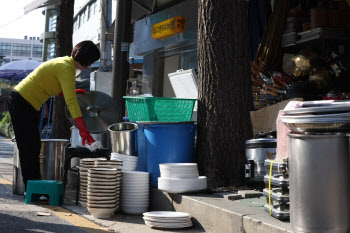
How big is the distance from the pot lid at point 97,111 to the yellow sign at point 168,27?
4247 mm

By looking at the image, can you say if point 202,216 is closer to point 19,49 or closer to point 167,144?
point 167,144

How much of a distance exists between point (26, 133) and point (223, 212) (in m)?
2.90

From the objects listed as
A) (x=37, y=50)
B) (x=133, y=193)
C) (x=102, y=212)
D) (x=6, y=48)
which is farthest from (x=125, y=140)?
(x=6, y=48)

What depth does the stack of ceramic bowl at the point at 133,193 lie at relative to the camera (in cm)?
567

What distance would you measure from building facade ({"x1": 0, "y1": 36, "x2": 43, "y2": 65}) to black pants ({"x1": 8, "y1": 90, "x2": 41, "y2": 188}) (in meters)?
129

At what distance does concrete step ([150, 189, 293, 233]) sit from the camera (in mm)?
3979

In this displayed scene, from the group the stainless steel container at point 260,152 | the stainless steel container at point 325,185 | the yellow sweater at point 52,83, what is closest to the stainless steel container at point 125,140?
the yellow sweater at point 52,83

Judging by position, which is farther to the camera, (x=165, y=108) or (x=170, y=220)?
(x=165, y=108)

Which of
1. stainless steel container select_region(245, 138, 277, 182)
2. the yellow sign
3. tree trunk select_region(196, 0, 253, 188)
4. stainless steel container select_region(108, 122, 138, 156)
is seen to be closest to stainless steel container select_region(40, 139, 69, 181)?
stainless steel container select_region(108, 122, 138, 156)

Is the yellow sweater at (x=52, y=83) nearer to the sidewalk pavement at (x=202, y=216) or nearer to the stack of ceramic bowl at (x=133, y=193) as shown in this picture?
the stack of ceramic bowl at (x=133, y=193)

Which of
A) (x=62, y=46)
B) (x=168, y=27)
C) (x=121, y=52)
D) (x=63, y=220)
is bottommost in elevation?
(x=63, y=220)

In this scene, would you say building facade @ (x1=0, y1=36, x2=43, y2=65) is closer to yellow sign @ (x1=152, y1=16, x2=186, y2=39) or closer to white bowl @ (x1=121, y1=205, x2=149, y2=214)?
yellow sign @ (x1=152, y1=16, x2=186, y2=39)

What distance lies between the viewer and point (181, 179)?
5.33 m

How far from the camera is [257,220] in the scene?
4008 mm
